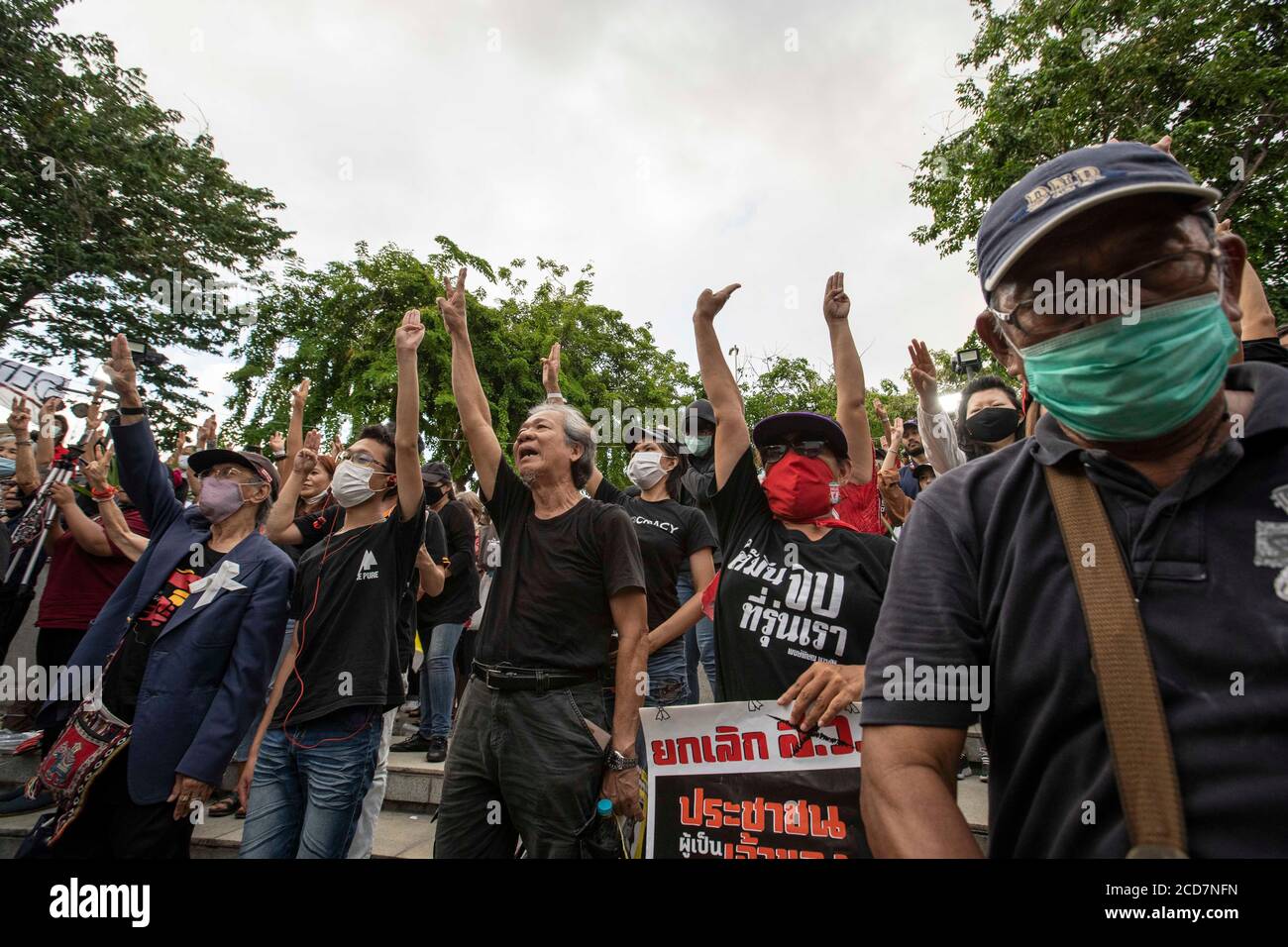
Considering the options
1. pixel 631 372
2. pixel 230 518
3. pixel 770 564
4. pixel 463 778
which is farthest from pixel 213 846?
pixel 631 372

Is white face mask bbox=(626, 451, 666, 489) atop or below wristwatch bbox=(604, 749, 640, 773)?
atop

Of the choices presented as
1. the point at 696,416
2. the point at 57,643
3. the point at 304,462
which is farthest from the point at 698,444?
the point at 57,643

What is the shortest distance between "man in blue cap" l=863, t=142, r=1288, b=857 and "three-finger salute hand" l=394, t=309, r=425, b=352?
2.91m

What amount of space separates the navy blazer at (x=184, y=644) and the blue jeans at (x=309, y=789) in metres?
0.20

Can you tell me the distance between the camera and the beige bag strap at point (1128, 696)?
843 millimetres

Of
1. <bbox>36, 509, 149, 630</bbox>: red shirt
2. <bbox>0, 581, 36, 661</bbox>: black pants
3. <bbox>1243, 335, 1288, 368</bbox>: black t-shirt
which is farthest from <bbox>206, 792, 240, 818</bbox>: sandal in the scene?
<bbox>1243, 335, 1288, 368</bbox>: black t-shirt

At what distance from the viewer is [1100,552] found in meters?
0.99

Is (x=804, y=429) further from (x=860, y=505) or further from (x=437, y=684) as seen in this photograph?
(x=437, y=684)

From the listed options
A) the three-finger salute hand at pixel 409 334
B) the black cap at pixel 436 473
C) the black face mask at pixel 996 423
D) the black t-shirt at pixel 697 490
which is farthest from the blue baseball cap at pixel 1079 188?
the black cap at pixel 436 473

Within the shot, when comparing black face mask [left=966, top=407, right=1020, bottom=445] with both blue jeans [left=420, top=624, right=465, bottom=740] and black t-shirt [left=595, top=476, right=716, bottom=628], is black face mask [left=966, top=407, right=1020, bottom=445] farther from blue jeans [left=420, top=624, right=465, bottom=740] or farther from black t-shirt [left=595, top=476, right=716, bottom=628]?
blue jeans [left=420, top=624, right=465, bottom=740]

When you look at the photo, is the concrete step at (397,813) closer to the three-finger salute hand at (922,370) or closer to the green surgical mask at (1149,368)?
the three-finger salute hand at (922,370)

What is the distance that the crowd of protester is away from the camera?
958mm

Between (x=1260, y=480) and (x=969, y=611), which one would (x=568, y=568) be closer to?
(x=969, y=611)
